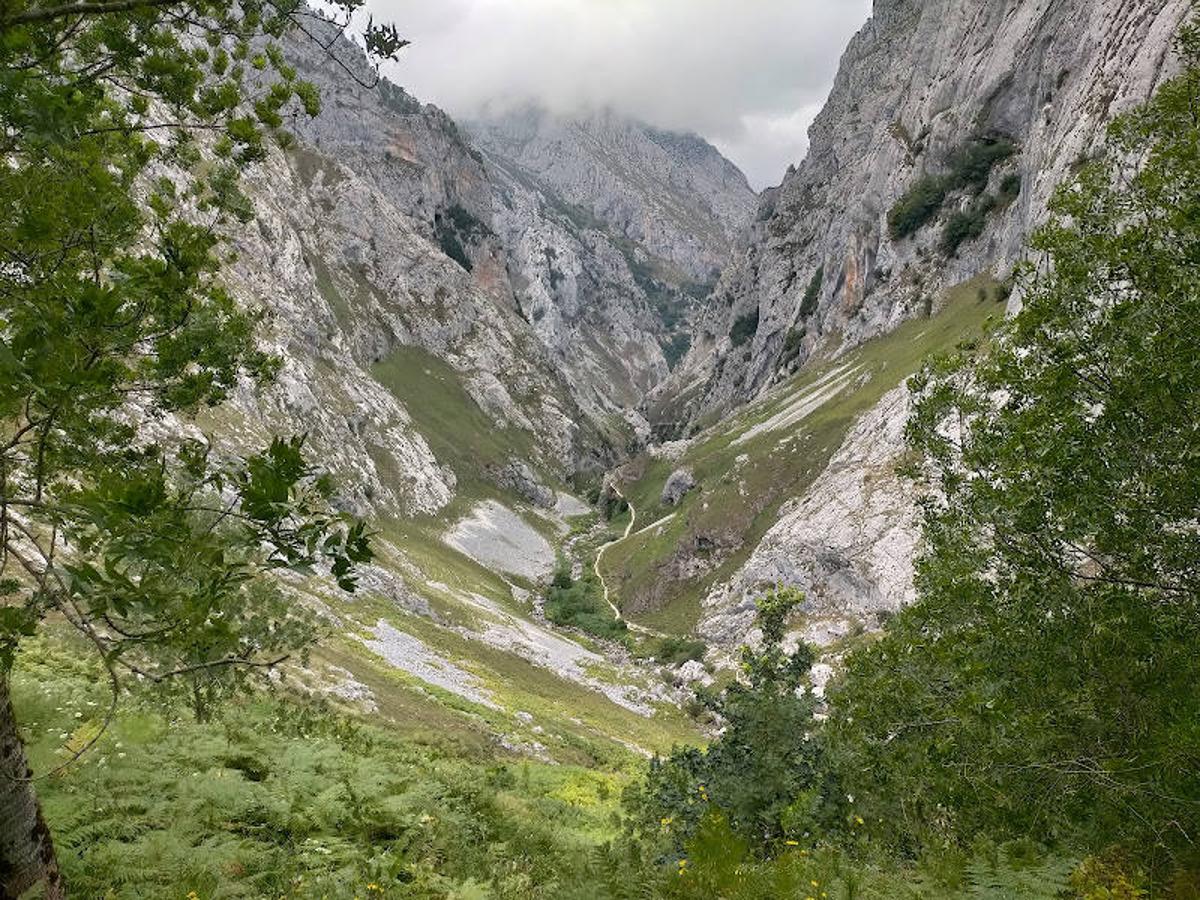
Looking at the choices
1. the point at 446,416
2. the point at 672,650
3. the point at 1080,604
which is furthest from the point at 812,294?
the point at 1080,604

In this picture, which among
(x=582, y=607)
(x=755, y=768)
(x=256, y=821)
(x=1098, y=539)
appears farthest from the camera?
(x=582, y=607)

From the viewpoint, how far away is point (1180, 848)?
8633 millimetres

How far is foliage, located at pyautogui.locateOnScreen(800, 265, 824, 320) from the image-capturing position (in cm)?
17934

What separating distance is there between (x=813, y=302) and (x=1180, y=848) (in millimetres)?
182221

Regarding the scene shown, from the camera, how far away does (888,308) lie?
13212cm

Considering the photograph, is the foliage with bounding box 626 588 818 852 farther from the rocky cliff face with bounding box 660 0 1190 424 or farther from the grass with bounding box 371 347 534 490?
the grass with bounding box 371 347 534 490

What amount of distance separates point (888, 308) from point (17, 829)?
141m

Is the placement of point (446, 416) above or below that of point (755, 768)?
above

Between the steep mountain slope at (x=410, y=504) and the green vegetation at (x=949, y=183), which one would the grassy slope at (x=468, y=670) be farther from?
the green vegetation at (x=949, y=183)

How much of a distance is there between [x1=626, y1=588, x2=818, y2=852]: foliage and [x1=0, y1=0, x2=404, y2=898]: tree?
1085cm

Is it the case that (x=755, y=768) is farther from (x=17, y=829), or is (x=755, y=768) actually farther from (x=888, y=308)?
(x=888, y=308)

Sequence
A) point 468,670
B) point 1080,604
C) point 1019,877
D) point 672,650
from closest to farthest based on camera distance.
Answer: point 1019,877
point 1080,604
point 468,670
point 672,650

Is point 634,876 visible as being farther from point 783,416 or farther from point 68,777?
point 783,416

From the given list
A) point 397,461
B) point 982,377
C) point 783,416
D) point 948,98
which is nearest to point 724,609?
point 783,416
